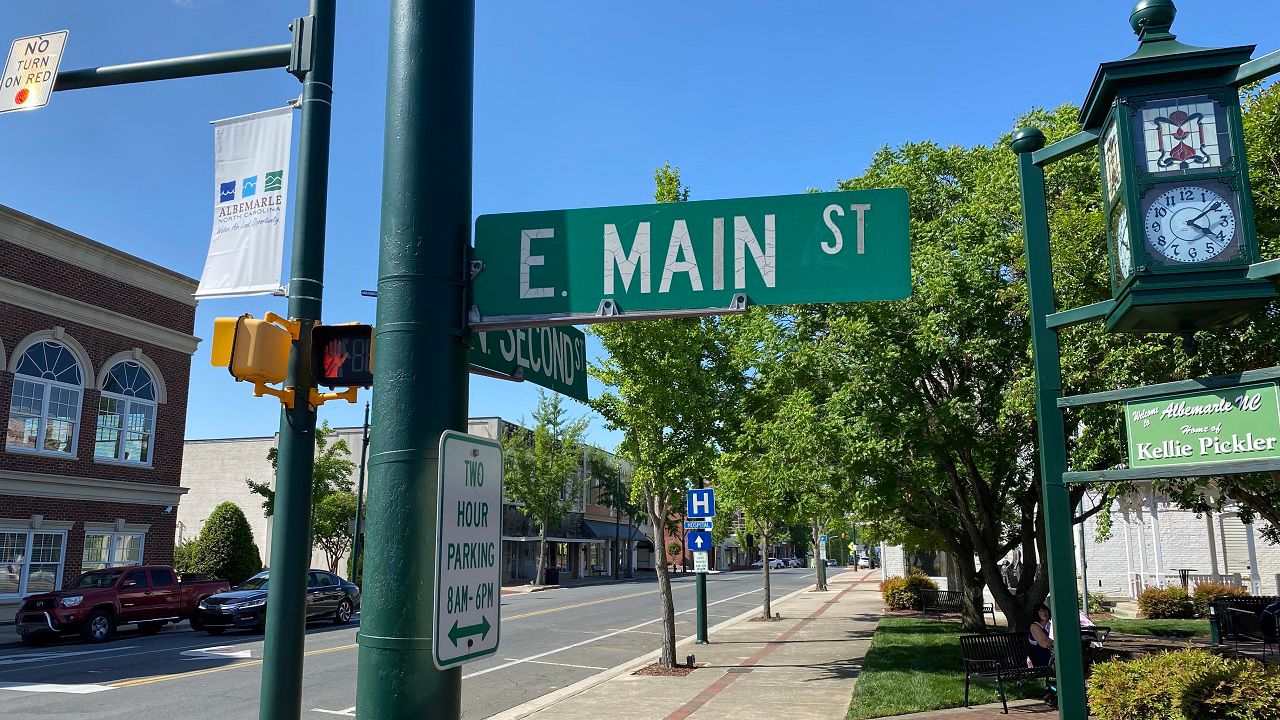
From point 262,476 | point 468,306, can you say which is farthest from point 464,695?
point 262,476

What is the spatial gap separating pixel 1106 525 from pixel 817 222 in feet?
35.0

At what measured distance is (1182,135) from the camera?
4.50 metres

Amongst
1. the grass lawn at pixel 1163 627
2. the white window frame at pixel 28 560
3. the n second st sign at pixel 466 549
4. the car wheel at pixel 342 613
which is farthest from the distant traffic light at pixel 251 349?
the white window frame at pixel 28 560

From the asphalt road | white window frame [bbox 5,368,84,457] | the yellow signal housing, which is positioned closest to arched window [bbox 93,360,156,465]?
white window frame [bbox 5,368,84,457]

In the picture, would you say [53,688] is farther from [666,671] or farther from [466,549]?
[466,549]

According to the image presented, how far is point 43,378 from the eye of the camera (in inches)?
1029

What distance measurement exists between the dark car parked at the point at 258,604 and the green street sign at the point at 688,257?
1809 cm

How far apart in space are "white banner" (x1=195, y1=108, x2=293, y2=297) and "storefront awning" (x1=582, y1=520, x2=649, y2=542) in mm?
59185

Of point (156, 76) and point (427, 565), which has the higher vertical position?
point (156, 76)

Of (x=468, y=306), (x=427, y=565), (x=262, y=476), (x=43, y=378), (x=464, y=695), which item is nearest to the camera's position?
(x=427, y=565)

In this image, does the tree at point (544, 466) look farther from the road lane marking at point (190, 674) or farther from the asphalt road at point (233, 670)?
the road lane marking at point (190, 674)

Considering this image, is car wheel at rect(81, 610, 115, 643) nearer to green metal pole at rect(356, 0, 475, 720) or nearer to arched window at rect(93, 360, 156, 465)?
arched window at rect(93, 360, 156, 465)

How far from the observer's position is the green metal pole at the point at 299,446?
4.72 meters

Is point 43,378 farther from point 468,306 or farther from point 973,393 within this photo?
point 468,306
